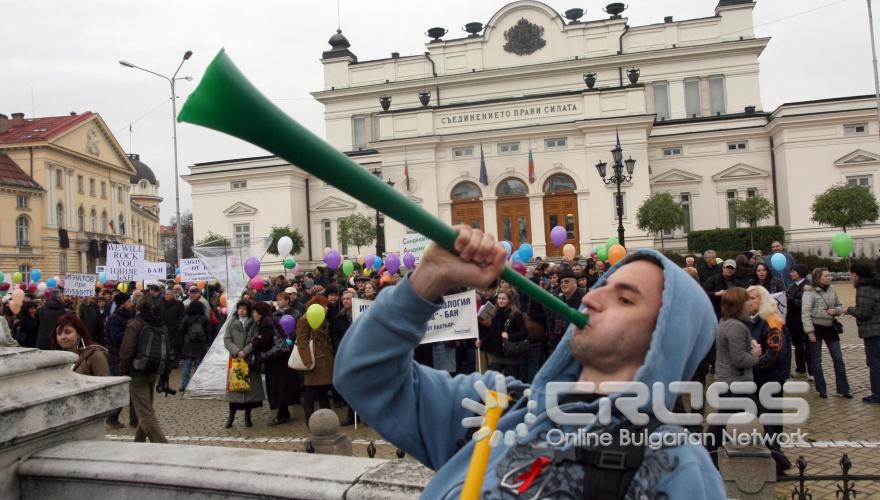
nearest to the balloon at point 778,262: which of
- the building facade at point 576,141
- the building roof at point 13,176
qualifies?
the building facade at point 576,141

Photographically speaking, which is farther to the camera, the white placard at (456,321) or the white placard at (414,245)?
the white placard at (414,245)

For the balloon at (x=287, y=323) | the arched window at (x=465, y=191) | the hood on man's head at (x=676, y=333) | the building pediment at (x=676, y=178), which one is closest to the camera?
the hood on man's head at (x=676, y=333)

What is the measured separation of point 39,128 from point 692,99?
5766 cm

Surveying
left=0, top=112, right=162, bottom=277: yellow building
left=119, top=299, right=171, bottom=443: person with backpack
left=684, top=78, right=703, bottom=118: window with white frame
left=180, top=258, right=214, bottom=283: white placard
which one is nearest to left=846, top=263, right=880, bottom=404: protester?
left=119, top=299, right=171, bottom=443: person with backpack

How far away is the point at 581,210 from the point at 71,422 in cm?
3583

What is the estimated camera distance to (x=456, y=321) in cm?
1013

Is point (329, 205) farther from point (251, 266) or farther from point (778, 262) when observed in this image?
point (778, 262)

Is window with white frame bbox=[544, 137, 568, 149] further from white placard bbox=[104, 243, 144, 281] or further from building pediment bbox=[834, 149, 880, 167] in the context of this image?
white placard bbox=[104, 243, 144, 281]

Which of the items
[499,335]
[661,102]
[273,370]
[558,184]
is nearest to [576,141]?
[558,184]

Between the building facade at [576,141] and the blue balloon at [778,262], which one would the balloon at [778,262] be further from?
the building facade at [576,141]

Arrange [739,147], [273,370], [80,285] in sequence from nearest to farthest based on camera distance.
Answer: [273,370] < [80,285] < [739,147]

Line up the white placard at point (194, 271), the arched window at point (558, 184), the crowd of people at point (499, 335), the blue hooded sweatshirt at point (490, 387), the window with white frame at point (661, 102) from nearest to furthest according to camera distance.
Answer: the blue hooded sweatshirt at point (490, 387), the crowd of people at point (499, 335), the white placard at point (194, 271), the arched window at point (558, 184), the window with white frame at point (661, 102)

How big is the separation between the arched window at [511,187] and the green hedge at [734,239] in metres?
10.2

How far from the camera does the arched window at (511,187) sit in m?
39.4
